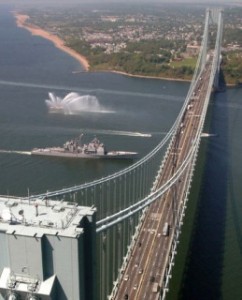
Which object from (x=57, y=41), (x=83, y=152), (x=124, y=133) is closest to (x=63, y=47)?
(x=57, y=41)

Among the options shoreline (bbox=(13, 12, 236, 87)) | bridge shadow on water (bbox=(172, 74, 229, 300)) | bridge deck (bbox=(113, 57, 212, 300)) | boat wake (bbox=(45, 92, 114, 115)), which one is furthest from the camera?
shoreline (bbox=(13, 12, 236, 87))

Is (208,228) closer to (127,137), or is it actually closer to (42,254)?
(127,137)

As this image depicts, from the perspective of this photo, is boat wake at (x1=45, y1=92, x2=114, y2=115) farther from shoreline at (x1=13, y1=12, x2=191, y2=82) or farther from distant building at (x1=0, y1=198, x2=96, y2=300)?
distant building at (x1=0, y1=198, x2=96, y2=300)

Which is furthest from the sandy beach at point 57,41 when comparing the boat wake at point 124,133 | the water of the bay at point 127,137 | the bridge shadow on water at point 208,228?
the bridge shadow on water at point 208,228

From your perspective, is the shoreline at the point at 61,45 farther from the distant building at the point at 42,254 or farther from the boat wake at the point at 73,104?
the distant building at the point at 42,254

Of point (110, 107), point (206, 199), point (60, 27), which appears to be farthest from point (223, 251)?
point (60, 27)

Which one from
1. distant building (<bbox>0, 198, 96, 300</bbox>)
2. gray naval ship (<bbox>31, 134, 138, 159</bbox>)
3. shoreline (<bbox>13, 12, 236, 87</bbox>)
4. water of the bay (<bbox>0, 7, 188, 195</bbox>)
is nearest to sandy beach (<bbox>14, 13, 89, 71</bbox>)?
shoreline (<bbox>13, 12, 236, 87</bbox>)

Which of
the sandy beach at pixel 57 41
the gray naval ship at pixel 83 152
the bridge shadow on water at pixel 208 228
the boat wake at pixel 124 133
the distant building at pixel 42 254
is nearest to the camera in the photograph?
the distant building at pixel 42 254
